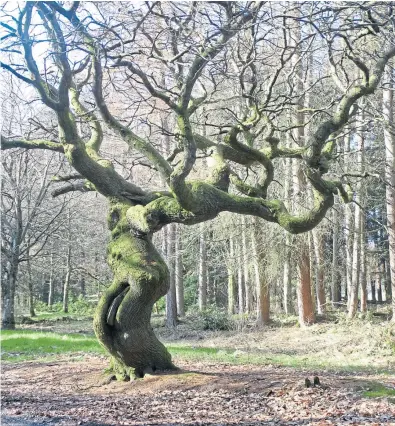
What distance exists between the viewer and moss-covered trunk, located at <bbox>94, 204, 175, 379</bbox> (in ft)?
25.2

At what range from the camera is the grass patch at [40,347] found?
498 inches

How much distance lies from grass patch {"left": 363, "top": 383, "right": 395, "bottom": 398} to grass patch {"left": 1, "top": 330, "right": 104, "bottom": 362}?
26.9 ft

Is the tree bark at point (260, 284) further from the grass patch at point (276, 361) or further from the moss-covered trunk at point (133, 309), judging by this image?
the moss-covered trunk at point (133, 309)

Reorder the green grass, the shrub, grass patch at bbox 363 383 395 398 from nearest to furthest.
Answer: grass patch at bbox 363 383 395 398 < the green grass < the shrub

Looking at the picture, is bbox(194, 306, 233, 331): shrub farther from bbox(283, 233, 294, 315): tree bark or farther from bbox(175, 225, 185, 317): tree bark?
bbox(175, 225, 185, 317): tree bark

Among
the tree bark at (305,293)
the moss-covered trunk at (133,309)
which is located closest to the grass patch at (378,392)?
the moss-covered trunk at (133,309)

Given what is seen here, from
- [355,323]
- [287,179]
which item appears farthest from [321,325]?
[287,179]

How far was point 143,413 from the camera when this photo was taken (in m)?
5.96

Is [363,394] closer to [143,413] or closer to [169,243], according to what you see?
[143,413]

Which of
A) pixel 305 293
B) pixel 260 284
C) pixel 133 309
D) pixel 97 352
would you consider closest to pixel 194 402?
pixel 133 309

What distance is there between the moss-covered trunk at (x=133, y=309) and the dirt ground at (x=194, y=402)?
338mm

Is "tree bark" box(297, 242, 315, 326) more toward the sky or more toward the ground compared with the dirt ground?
more toward the sky

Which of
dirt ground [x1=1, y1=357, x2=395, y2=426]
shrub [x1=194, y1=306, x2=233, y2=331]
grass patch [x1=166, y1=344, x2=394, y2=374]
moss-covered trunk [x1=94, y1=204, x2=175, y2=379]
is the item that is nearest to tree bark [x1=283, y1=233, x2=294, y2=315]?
shrub [x1=194, y1=306, x2=233, y2=331]

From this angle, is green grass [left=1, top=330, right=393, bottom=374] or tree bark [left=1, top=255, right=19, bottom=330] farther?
tree bark [left=1, top=255, right=19, bottom=330]
